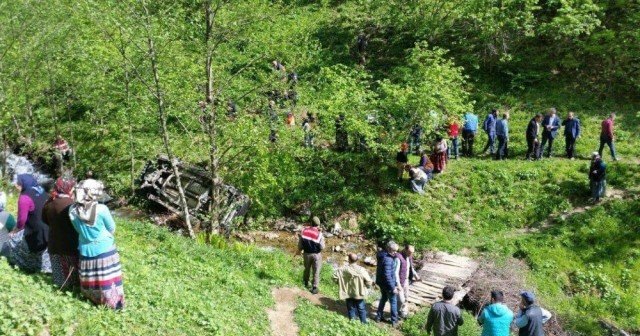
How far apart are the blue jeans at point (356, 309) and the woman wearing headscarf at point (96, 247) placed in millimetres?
5058

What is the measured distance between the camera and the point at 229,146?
1533 centimetres

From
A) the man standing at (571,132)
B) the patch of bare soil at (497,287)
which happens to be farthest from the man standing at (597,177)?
the patch of bare soil at (497,287)

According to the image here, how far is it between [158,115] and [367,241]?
7.50m

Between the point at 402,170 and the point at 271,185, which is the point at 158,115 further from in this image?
the point at 402,170

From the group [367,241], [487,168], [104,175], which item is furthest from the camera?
[104,175]

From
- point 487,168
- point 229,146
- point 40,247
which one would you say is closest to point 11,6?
point 229,146

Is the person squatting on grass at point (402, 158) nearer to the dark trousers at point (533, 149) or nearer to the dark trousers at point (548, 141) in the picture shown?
the dark trousers at point (533, 149)

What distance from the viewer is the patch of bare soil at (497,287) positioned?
13.0m

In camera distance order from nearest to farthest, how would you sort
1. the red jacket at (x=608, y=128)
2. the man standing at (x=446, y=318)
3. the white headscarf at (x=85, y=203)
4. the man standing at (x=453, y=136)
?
the white headscarf at (x=85, y=203)
the man standing at (x=446, y=318)
the red jacket at (x=608, y=128)
the man standing at (x=453, y=136)

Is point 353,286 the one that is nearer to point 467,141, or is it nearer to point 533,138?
point 467,141

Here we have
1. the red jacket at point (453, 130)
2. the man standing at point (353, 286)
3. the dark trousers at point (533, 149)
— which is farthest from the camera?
the dark trousers at point (533, 149)

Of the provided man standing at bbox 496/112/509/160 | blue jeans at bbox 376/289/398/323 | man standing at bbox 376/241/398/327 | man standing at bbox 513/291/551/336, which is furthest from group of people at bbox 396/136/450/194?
man standing at bbox 513/291/551/336

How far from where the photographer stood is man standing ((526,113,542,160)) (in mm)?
19188

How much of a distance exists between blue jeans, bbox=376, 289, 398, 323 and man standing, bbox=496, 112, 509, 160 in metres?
9.90
